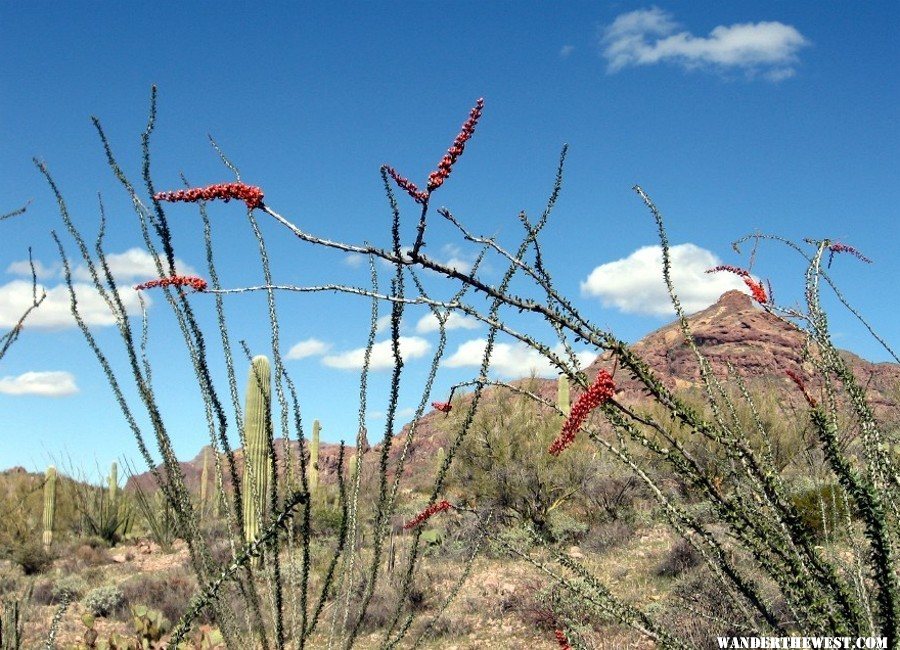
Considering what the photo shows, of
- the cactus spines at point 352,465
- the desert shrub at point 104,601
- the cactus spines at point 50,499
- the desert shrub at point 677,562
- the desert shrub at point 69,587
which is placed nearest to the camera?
the cactus spines at point 352,465

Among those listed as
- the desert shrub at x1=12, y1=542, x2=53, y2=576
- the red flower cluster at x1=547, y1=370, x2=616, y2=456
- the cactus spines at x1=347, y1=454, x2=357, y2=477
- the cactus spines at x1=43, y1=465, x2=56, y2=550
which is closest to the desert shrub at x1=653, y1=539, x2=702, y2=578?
the cactus spines at x1=347, y1=454, x2=357, y2=477

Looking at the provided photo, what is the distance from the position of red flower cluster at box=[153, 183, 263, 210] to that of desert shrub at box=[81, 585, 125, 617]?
34.9 feet

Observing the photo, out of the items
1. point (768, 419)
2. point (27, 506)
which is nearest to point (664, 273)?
point (768, 419)

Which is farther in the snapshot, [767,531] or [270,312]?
[270,312]

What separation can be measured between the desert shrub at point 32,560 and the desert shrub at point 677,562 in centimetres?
1150

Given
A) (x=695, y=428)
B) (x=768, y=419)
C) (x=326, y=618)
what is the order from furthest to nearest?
(x=768, y=419) < (x=326, y=618) < (x=695, y=428)

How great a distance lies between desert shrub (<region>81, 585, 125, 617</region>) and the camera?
34.6 ft

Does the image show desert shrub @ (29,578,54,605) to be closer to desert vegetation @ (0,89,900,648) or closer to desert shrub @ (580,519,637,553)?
desert vegetation @ (0,89,900,648)

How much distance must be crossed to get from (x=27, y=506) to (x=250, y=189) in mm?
20746

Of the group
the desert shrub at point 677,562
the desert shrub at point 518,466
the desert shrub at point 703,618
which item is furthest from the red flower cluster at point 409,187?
the desert shrub at point 518,466

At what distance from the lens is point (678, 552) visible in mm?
9328

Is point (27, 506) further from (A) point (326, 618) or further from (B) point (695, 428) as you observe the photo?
(B) point (695, 428)

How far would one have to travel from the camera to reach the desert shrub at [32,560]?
47.4ft

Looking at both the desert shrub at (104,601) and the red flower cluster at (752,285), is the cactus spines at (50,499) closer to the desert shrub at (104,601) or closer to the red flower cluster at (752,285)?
the desert shrub at (104,601)
